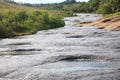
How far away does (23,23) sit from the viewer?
91.0m

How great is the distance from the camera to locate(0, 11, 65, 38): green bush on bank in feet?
249

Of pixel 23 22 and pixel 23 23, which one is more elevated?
pixel 23 22

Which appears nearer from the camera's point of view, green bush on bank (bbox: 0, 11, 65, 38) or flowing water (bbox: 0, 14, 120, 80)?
flowing water (bbox: 0, 14, 120, 80)

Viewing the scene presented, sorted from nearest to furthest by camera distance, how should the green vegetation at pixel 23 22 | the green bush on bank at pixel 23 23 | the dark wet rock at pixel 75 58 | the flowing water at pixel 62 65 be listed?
the flowing water at pixel 62 65
the dark wet rock at pixel 75 58
the green bush on bank at pixel 23 23
the green vegetation at pixel 23 22

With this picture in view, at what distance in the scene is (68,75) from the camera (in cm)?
2750

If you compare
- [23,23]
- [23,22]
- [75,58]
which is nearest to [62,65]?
[75,58]

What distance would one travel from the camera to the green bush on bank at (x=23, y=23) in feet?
249

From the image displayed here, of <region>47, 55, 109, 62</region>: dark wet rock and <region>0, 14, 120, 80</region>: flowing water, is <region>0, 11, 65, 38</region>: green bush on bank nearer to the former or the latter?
<region>0, 14, 120, 80</region>: flowing water

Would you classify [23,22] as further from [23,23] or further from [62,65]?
[62,65]

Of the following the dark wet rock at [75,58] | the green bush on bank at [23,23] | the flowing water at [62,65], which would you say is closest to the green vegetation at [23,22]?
the green bush on bank at [23,23]

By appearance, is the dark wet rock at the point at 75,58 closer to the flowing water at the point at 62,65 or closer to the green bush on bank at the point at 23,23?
the flowing water at the point at 62,65

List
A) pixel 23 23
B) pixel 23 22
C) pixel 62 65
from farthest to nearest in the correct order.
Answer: pixel 23 22
pixel 23 23
pixel 62 65

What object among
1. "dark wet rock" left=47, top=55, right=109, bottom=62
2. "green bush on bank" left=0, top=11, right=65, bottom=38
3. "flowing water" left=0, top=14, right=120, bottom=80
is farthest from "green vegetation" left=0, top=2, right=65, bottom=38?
"dark wet rock" left=47, top=55, right=109, bottom=62

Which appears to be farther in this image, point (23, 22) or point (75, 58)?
point (23, 22)
